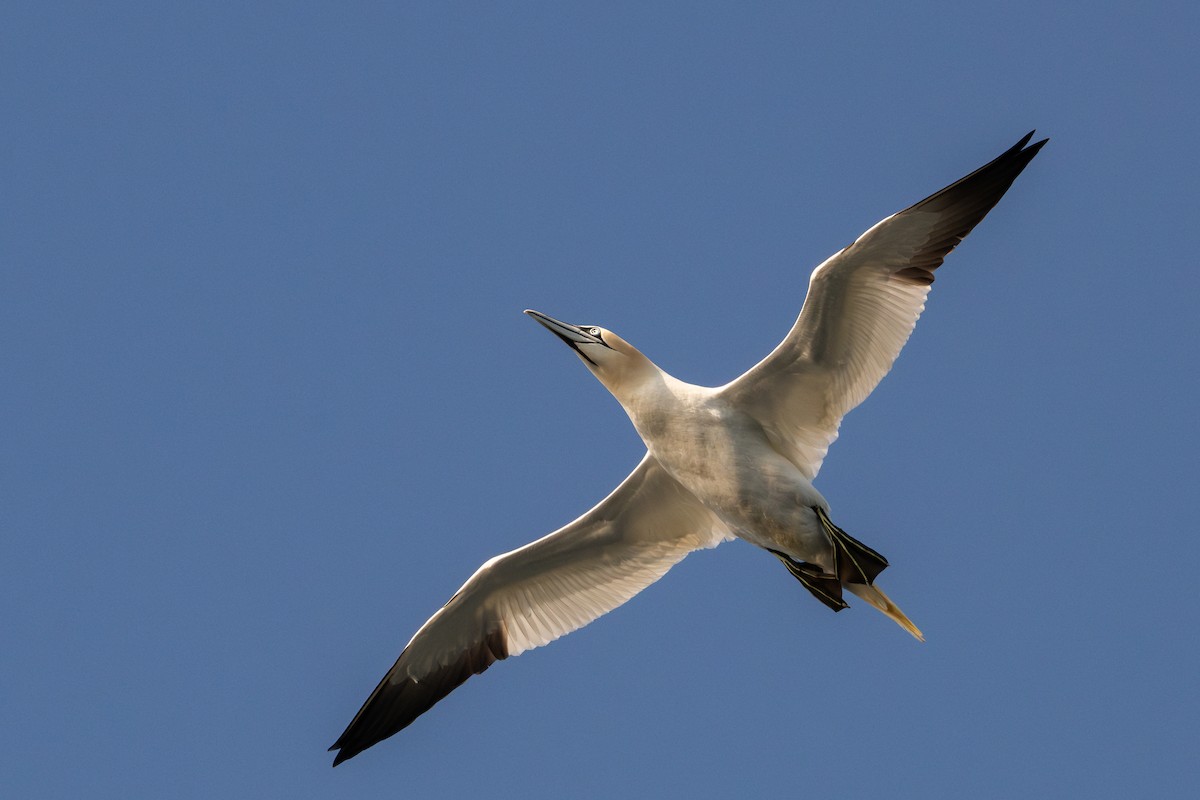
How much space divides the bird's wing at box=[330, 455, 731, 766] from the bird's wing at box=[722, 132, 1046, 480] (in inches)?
60.2

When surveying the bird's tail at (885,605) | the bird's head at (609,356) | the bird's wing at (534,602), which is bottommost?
the bird's tail at (885,605)

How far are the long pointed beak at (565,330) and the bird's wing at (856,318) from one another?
1455mm

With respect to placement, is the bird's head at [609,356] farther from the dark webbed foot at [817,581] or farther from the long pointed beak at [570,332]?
the dark webbed foot at [817,581]

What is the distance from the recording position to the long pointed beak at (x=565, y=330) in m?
15.2

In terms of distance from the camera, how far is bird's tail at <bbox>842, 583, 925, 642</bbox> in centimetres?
1452

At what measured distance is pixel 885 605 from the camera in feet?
47.9

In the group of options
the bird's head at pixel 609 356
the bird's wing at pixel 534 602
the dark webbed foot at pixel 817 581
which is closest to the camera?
the dark webbed foot at pixel 817 581

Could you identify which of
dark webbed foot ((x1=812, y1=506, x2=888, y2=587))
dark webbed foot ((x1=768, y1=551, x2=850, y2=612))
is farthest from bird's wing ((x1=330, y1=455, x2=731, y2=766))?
dark webbed foot ((x1=812, y1=506, x2=888, y2=587))

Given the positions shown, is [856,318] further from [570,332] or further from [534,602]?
[534,602]

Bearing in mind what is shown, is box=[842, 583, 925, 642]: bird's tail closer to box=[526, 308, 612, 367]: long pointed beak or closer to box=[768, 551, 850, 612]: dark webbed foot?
box=[768, 551, 850, 612]: dark webbed foot

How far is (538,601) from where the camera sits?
16.0 m

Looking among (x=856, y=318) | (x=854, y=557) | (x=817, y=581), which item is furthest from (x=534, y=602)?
(x=856, y=318)

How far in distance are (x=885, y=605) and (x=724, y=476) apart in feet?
6.08

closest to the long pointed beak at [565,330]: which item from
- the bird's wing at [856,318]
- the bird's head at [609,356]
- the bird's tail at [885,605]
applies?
the bird's head at [609,356]
